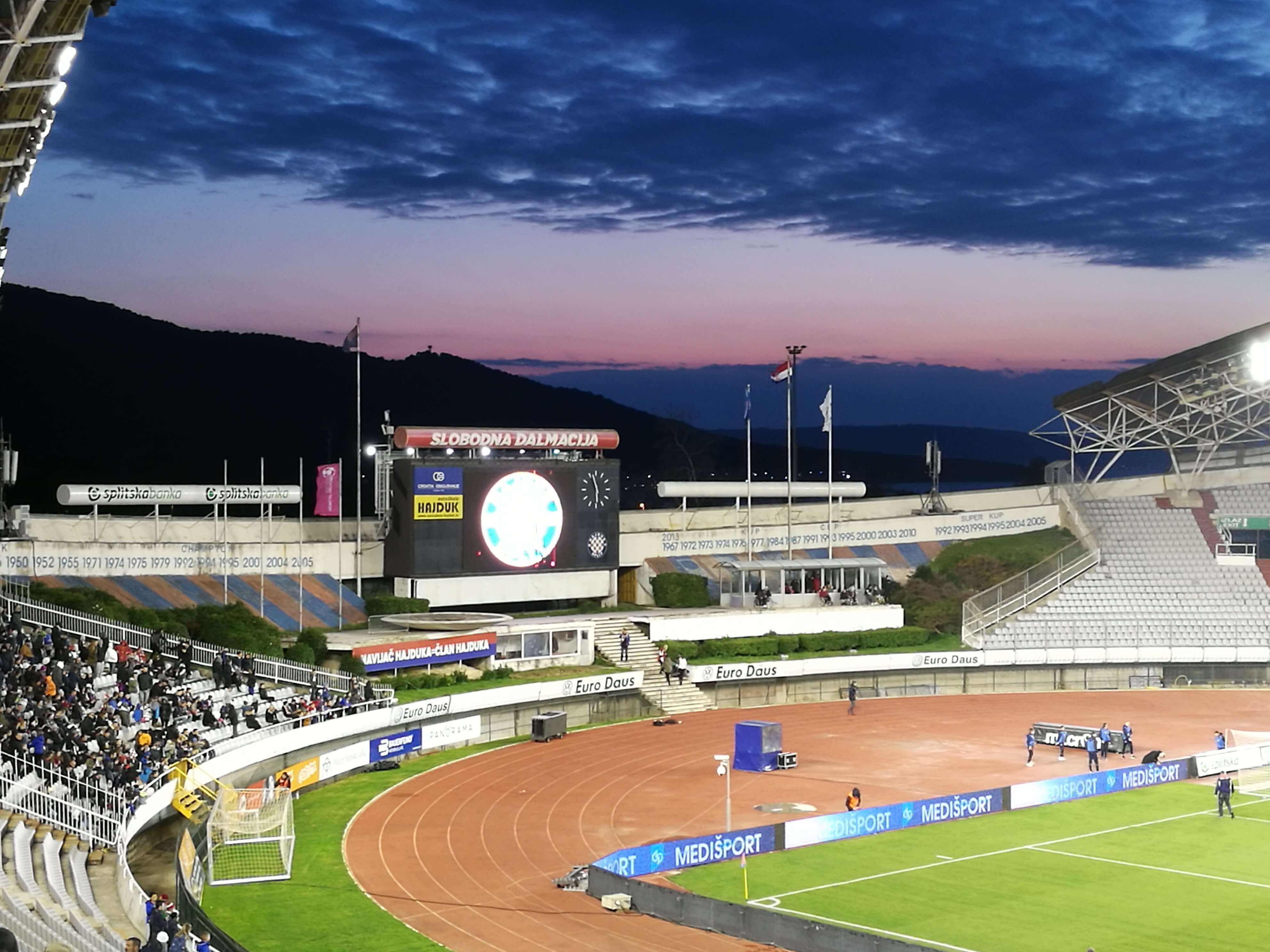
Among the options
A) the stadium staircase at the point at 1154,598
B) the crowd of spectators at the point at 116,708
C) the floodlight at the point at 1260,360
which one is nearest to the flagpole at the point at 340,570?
the crowd of spectators at the point at 116,708

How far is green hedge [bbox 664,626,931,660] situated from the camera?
62.2 metres

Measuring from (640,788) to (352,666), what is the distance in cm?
1254

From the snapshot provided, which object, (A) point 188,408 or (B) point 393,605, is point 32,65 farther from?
(A) point 188,408

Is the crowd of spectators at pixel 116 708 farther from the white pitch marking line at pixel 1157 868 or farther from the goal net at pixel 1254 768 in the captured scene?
the goal net at pixel 1254 768

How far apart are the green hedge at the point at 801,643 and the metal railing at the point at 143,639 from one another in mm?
16743

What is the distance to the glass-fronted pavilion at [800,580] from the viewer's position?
228ft

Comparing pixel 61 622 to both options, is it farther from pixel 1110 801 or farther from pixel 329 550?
pixel 1110 801

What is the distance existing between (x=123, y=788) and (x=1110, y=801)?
26.6 m

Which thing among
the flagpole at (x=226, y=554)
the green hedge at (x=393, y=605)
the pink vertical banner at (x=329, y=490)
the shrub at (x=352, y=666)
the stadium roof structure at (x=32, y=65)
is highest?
the stadium roof structure at (x=32, y=65)

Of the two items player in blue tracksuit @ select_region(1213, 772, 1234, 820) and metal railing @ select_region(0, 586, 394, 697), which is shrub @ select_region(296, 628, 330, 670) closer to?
metal railing @ select_region(0, 586, 394, 697)

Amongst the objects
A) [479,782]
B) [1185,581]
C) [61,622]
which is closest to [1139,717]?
[1185,581]

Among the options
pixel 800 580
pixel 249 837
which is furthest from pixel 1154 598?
pixel 249 837

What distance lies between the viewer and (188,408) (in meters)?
166

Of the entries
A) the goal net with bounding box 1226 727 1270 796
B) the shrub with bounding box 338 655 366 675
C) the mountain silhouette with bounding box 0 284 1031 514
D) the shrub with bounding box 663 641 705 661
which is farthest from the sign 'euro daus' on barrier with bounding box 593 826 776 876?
the mountain silhouette with bounding box 0 284 1031 514
